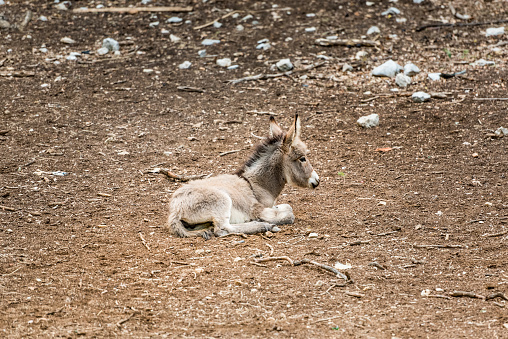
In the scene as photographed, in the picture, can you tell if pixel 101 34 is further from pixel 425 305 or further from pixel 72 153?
pixel 425 305

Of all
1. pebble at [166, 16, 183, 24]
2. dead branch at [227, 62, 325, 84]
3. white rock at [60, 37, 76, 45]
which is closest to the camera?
dead branch at [227, 62, 325, 84]

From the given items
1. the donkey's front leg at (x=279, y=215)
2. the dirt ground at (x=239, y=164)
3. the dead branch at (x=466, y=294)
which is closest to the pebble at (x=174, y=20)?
the dirt ground at (x=239, y=164)

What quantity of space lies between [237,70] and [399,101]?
10.9 ft

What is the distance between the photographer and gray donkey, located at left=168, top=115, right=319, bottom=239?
670cm

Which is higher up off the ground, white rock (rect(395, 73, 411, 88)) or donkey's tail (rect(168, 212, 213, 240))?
donkey's tail (rect(168, 212, 213, 240))

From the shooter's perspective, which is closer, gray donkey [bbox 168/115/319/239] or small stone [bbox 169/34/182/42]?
gray donkey [bbox 168/115/319/239]

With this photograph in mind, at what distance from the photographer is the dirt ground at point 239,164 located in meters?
5.05

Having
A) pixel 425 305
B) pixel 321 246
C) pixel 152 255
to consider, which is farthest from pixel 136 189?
pixel 425 305

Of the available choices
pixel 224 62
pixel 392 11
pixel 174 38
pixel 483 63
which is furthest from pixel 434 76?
Result: pixel 174 38

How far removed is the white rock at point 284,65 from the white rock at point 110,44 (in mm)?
3669

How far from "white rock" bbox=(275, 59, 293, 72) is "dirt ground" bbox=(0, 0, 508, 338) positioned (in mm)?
214

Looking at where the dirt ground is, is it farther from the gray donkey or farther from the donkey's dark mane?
the donkey's dark mane

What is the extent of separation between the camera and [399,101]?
10344 millimetres

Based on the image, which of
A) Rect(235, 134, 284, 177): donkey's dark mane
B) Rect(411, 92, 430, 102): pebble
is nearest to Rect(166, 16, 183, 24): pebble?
Rect(411, 92, 430, 102): pebble
